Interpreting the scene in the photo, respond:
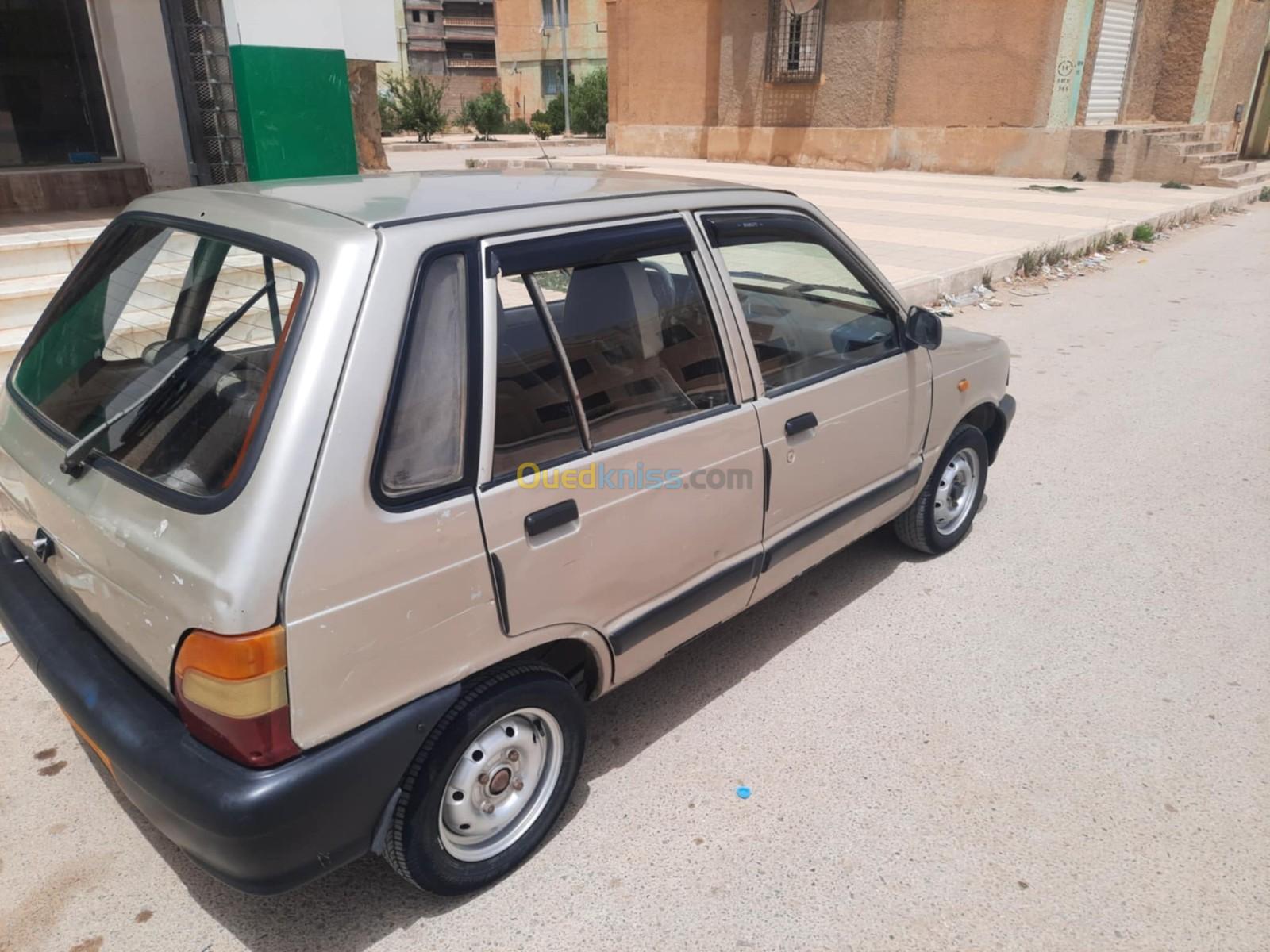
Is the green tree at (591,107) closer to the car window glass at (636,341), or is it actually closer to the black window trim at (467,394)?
the car window glass at (636,341)

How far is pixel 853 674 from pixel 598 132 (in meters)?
44.1

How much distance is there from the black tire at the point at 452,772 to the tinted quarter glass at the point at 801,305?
49.4 inches

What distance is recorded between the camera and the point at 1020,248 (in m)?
10.7

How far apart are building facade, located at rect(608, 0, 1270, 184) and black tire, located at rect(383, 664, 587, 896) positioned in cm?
1969

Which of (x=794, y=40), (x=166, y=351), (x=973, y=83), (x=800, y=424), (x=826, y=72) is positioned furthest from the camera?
(x=794, y=40)

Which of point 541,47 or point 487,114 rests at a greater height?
point 541,47

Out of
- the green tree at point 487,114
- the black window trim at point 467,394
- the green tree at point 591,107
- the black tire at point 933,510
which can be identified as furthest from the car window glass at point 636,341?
the green tree at point 487,114

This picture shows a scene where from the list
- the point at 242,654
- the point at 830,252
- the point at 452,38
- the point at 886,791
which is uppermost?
the point at 452,38

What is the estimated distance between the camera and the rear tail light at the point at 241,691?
1.76 m

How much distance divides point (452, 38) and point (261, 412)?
269ft

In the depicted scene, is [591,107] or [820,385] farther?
[591,107]

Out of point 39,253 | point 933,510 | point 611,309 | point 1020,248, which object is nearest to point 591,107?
point 1020,248

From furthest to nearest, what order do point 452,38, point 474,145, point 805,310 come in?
point 452,38 < point 474,145 < point 805,310

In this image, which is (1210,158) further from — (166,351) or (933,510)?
(166,351)
